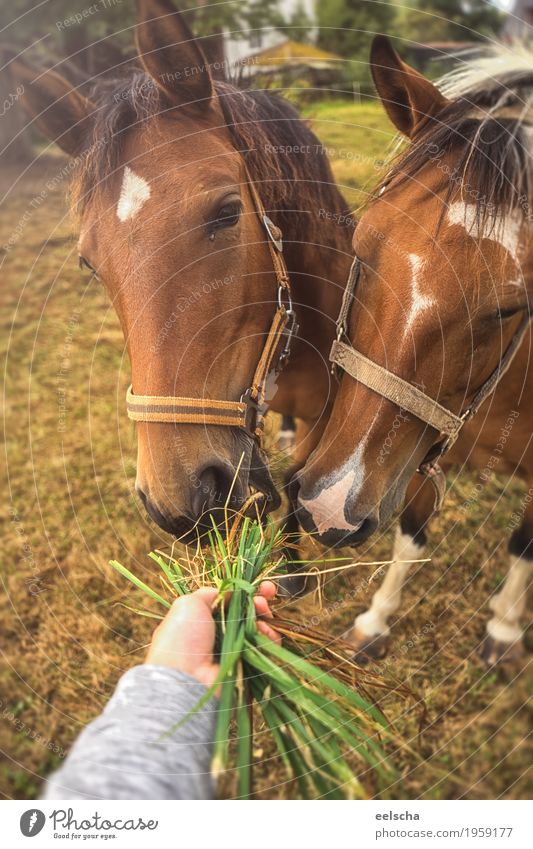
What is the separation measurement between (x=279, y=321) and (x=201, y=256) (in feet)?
1.01

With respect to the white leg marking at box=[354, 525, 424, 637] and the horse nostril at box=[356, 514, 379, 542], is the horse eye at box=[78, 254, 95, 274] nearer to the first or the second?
the horse nostril at box=[356, 514, 379, 542]

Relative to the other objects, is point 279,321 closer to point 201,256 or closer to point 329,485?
point 201,256

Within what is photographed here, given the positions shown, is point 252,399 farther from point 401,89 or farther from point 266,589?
point 401,89

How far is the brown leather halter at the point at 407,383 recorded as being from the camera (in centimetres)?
137

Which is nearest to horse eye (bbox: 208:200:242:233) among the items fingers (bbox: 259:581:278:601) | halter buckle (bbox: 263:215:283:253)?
halter buckle (bbox: 263:215:283:253)

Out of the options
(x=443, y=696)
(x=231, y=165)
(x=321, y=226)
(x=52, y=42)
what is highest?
(x=52, y=42)

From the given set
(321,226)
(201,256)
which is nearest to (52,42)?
(321,226)

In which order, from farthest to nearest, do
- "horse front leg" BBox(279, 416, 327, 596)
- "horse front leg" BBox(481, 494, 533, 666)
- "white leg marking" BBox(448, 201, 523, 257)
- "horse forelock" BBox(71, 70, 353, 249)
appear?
"horse front leg" BBox(481, 494, 533, 666), "horse front leg" BBox(279, 416, 327, 596), "horse forelock" BBox(71, 70, 353, 249), "white leg marking" BBox(448, 201, 523, 257)

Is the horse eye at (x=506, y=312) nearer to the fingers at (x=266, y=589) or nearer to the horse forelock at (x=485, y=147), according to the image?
the horse forelock at (x=485, y=147)

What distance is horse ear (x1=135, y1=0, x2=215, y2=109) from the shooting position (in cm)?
139

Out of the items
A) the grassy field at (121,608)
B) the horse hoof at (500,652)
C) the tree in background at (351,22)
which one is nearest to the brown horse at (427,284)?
the grassy field at (121,608)

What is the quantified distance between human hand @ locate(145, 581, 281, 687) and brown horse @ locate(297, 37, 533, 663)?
0.37 metres
